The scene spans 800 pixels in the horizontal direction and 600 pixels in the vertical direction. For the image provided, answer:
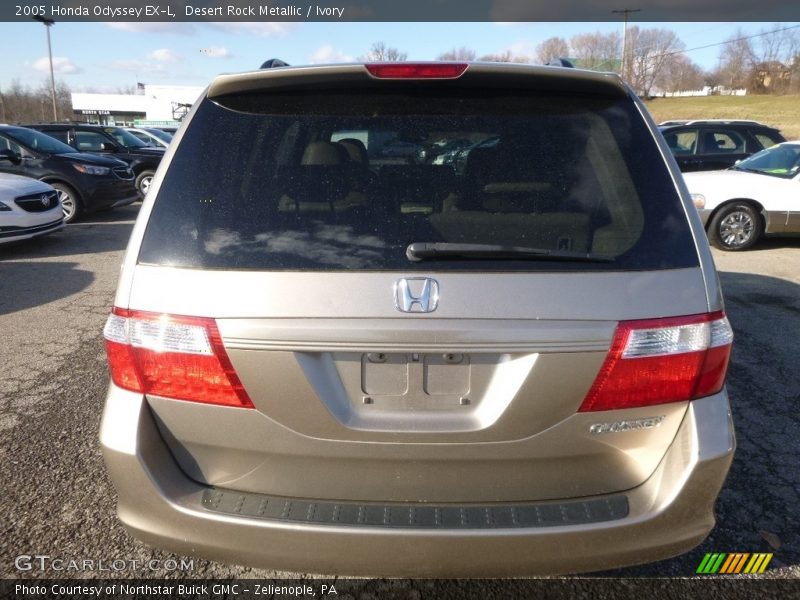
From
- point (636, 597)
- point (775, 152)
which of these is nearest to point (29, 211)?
point (636, 597)

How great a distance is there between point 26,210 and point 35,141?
3.75 metres

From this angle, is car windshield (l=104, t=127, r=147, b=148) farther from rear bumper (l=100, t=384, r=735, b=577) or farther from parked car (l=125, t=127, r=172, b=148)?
rear bumper (l=100, t=384, r=735, b=577)

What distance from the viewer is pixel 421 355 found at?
1789 millimetres

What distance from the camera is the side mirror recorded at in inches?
416

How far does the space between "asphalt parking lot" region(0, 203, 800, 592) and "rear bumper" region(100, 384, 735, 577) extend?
28.0 inches

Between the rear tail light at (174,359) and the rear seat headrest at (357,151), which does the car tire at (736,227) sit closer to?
the rear seat headrest at (357,151)

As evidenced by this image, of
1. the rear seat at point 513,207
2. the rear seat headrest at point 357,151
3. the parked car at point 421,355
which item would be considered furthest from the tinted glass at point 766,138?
the rear seat headrest at point 357,151

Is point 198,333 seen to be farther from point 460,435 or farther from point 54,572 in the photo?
point 54,572

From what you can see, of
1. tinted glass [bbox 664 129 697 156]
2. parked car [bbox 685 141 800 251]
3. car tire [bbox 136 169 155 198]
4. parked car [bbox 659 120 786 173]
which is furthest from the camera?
car tire [bbox 136 169 155 198]

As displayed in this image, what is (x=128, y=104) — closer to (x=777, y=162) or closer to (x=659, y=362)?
(x=777, y=162)

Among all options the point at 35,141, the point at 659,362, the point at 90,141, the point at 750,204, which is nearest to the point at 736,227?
the point at 750,204

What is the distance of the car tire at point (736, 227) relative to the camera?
369 inches

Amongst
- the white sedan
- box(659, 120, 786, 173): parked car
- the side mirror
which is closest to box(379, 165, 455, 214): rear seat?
the white sedan

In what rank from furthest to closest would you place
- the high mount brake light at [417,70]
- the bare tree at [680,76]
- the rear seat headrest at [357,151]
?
the bare tree at [680,76], the rear seat headrest at [357,151], the high mount brake light at [417,70]
